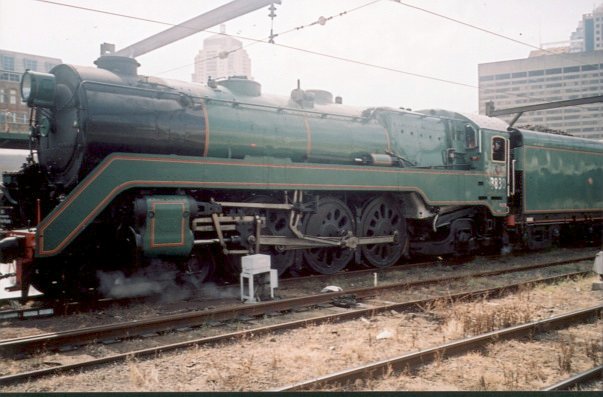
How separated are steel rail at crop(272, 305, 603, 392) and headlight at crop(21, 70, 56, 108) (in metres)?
5.63

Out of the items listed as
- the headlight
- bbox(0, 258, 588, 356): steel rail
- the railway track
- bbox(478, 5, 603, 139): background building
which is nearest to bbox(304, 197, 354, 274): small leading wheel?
the railway track

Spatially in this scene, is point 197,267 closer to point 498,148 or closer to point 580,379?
point 580,379

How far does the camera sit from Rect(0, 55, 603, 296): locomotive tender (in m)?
6.76

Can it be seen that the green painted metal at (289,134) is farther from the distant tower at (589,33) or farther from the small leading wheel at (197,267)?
the distant tower at (589,33)

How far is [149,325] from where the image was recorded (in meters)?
5.73

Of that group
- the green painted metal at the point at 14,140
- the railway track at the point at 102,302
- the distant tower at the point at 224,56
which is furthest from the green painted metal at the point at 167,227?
the green painted metal at the point at 14,140

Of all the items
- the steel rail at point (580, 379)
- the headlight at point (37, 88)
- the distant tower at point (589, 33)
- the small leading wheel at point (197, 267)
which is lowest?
the steel rail at point (580, 379)

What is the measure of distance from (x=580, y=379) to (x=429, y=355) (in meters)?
1.24

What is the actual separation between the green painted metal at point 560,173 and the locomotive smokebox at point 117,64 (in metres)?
9.63

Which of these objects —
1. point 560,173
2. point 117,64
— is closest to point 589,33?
point 117,64

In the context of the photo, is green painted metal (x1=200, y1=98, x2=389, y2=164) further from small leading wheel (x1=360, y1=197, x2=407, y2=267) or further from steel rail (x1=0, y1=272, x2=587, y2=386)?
steel rail (x1=0, y1=272, x2=587, y2=386)

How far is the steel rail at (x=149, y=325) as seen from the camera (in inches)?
196

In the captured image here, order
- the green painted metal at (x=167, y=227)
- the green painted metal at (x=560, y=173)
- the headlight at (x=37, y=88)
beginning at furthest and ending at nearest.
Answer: the green painted metal at (x=560, y=173) < the headlight at (x=37, y=88) < the green painted metal at (x=167, y=227)

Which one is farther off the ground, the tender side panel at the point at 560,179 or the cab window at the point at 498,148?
the cab window at the point at 498,148
